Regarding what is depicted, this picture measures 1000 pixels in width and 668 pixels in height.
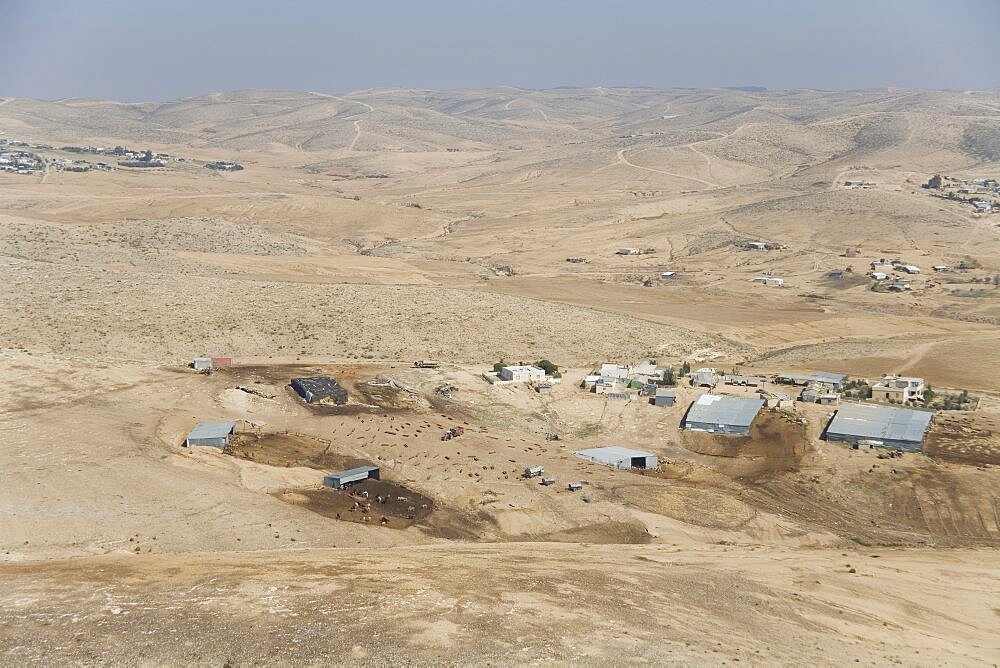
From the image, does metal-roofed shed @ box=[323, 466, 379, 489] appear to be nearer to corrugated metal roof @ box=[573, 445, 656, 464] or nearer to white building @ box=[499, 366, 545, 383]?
corrugated metal roof @ box=[573, 445, 656, 464]

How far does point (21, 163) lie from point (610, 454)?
144750 mm

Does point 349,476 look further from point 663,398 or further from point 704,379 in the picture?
point 704,379

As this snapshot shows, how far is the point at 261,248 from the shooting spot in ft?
315

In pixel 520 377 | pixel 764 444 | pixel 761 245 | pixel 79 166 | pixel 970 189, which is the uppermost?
pixel 970 189

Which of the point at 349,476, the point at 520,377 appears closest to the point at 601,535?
the point at 349,476

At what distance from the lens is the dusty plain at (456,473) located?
22.6 m

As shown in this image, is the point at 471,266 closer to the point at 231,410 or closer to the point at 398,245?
the point at 398,245

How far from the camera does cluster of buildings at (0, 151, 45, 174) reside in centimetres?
14788

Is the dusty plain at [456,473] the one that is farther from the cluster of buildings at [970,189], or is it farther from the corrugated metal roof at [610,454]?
the cluster of buildings at [970,189]

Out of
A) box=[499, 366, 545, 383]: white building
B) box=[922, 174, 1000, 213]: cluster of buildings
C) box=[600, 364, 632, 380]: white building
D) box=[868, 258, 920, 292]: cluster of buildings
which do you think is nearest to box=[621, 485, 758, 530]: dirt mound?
box=[600, 364, 632, 380]: white building

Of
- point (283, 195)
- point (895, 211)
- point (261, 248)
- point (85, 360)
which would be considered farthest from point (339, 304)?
point (895, 211)

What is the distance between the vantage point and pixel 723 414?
4644cm

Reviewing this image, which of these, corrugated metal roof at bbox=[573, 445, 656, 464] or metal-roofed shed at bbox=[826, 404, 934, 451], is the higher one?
metal-roofed shed at bbox=[826, 404, 934, 451]

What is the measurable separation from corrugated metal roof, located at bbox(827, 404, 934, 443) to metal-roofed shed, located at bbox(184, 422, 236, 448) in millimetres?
28912
